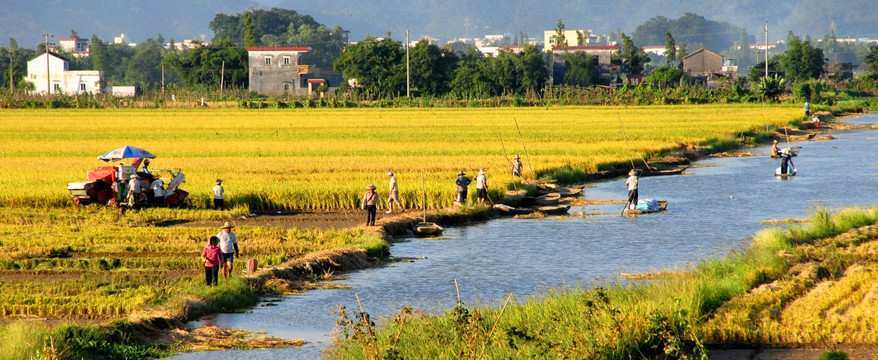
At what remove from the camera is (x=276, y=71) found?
10319 centimetres

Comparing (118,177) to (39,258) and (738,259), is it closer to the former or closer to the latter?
(39,258)

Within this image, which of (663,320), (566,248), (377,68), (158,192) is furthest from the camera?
(377,68)

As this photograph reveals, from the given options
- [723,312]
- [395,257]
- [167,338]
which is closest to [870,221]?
[723,312]

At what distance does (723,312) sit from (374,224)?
11122 millimetres

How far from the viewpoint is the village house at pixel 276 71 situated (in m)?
102

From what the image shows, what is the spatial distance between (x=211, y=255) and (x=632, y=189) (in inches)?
526

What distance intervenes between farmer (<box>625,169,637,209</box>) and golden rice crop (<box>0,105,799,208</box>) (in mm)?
4120

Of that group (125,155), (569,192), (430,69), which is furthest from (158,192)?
(430,69)

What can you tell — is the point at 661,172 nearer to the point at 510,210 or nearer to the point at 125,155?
the point at 510,210

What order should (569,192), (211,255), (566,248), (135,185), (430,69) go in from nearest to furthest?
(211,255) → (566,248) → (135,185) → (569,192) → (430,69)

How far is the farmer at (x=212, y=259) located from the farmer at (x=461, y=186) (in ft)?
35.2

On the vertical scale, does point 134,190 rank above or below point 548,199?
above

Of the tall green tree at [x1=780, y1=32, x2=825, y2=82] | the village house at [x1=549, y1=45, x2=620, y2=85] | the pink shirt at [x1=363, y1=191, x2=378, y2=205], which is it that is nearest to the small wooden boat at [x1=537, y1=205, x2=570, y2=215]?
the pink shirt at [x1=363, y1=191, x2=378, y2=205]

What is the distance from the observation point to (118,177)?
86.2 ft
